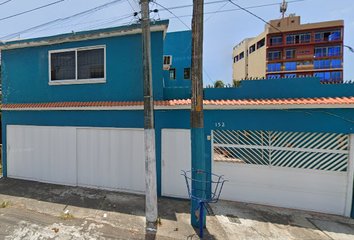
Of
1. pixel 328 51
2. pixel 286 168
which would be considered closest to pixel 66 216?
pixel 286 168

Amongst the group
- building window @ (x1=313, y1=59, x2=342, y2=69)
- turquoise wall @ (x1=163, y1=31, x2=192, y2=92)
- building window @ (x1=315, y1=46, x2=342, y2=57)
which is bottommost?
turquoise wall @ (x1=163, y1=31, x2=192, y2=92)

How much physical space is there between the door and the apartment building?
109 feet

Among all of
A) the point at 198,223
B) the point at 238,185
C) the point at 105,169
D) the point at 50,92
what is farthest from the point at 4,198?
the point at 238,185

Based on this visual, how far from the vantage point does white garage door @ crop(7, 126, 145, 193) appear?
17.8 feet

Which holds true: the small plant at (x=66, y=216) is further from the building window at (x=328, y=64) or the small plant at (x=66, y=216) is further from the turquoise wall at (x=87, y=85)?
the building window at (x=328, y=64)

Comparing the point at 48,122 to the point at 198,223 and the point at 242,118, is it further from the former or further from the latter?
the point at 242,118

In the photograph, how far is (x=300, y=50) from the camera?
3170 cm

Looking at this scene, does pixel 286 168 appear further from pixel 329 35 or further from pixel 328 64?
pixel 329 35

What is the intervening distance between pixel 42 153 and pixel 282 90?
29.5 feet

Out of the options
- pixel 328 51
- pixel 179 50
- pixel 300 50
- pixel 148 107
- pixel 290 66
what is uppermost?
pixel 300 50

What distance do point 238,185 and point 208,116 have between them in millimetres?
2361

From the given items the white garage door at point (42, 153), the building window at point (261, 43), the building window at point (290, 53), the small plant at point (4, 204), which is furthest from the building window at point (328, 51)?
the small plant at point (4, 204)

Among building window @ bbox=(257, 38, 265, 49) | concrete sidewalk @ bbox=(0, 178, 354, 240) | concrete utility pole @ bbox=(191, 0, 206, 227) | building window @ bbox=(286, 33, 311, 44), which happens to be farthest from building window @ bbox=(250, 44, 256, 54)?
concrete sidewalk @ bbox=(0, 178, 354, 240)

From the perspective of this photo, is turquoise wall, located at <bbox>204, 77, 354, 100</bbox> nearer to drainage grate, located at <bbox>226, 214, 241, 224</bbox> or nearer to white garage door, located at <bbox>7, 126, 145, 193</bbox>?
white garage door, located at <bbox>7, 126, 145, 193</bbox>
